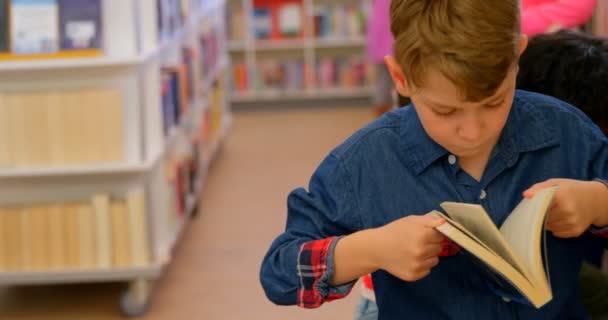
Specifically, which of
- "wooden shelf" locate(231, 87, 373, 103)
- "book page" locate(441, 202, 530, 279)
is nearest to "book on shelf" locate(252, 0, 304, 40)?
"wooden shelf" locate(231, 87, 373, 103)

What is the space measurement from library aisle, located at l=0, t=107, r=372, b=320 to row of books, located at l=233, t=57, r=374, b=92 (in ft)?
3.37

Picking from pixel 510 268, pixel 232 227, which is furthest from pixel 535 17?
pixel 232 227

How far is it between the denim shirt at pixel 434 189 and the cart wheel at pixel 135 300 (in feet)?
6.47

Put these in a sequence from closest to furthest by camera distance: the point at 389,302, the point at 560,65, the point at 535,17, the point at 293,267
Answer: the point at 293,267 → the point at 389,302 → the point at 560,65 → the point at 535,17

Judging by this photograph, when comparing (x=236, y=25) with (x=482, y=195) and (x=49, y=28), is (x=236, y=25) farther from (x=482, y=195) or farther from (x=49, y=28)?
(x=482, y=195)

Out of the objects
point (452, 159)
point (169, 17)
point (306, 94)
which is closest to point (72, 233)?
point (169, 17)

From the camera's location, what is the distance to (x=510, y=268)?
107 cm

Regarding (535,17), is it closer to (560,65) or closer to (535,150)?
(560,65)

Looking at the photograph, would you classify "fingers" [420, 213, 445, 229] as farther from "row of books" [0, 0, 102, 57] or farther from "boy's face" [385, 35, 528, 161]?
"row of books" [0, 0, 102, 57]

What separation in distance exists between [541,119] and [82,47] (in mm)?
2050

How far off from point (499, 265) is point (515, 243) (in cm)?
10

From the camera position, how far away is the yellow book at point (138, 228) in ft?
10.1

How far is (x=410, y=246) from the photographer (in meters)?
1.14

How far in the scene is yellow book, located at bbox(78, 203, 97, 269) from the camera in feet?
10.2
